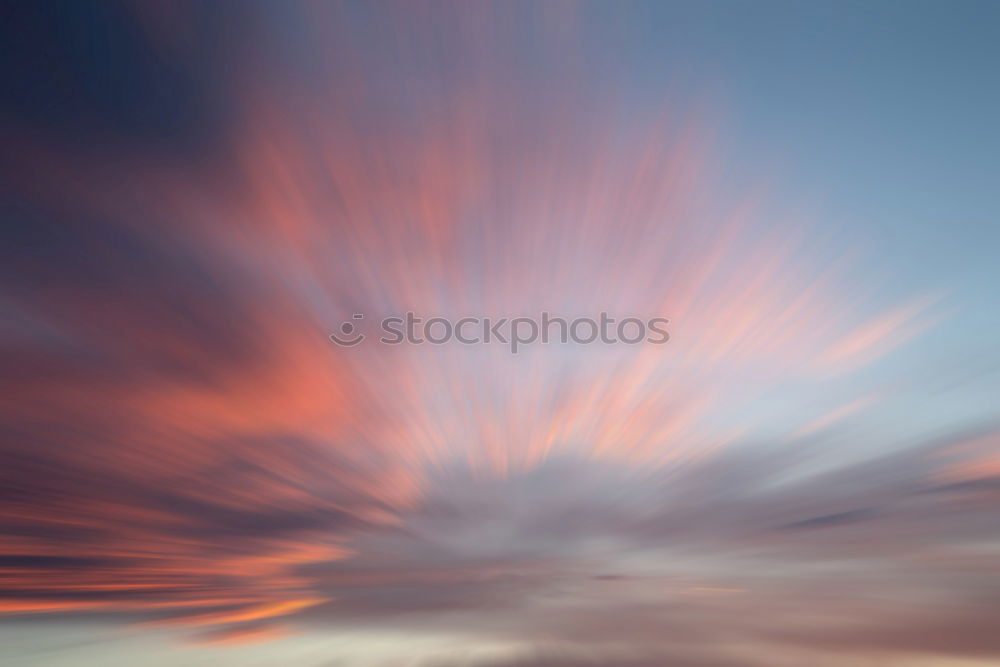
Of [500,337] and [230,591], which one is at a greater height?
[500,337]

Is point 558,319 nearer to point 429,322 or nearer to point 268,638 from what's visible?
point 429,322

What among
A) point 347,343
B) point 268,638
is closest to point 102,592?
point 268,638

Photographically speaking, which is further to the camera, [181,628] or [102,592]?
[181,628]

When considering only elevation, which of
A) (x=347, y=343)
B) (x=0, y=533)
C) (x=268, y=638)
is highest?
(x=347, y=343)

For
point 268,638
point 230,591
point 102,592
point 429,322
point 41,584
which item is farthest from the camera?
point 268,638

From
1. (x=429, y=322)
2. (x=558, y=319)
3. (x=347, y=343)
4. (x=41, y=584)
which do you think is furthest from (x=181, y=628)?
(x=558, y=319)

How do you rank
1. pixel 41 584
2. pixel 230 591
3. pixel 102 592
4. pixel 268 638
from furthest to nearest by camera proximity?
pixel 268 638
pixel 230 591
pixel 102 592
pixel 41 584

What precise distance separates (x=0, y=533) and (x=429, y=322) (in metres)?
15.9

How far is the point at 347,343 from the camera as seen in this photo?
19.4 m

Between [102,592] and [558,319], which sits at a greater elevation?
[558,319]

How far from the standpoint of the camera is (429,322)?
62.6 feet

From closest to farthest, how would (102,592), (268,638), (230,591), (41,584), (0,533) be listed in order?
(0,533) → (41,584) → (102,592) → (230,591) → (268,638)

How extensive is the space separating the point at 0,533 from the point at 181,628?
32.6ft

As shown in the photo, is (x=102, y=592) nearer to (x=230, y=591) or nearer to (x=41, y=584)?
(x=41, y=584)
